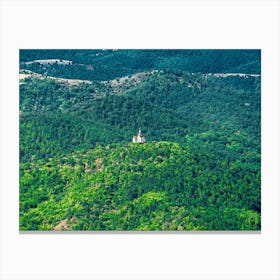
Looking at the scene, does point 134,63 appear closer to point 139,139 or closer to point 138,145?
point 139,139

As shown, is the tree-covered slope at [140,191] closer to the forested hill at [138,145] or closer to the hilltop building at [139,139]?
the forested hill at [138,145]

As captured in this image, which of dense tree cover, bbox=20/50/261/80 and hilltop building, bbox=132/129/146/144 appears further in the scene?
dense tree cover, bbox=20/50/261/80

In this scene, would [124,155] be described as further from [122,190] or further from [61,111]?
[61,111]

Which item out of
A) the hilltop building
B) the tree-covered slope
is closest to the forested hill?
the tree-covered slope

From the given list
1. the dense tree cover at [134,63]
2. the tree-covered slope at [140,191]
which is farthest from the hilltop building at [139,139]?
the dense tree cover at [134,63]

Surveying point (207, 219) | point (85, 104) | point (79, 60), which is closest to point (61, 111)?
point (85, 104)

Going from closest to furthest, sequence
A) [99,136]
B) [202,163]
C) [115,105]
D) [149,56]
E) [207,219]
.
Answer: [207,219] < [202,163] < [99,136] < [115,105] < [149,56]

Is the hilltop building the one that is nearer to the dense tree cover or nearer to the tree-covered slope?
the tree-covered slope
